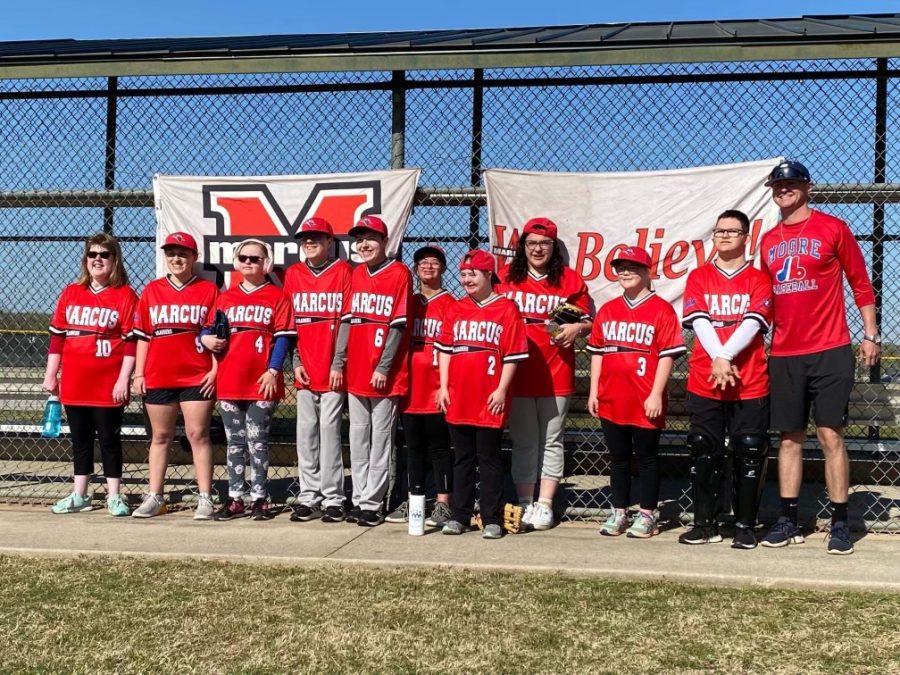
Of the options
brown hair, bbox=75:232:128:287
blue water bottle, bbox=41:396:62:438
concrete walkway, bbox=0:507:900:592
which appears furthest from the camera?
blue water bottle, bbox=41:396:62:438

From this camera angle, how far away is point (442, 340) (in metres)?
4.88

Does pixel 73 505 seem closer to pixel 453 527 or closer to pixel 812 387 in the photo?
pixel 453 527

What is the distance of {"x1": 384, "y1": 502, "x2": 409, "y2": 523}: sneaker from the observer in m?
5.16

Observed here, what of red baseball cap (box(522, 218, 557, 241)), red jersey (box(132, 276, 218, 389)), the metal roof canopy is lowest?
red jersey (box(132, 276, 218, 389))

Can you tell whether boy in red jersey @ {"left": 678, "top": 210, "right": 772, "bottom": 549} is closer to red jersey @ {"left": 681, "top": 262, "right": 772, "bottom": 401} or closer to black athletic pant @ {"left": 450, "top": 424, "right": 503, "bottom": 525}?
red jersey @ {"left": 681, "top": 262, "right": 772, "bottom": 401}

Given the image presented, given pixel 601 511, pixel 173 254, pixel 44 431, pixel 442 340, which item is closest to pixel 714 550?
pixel 601 511

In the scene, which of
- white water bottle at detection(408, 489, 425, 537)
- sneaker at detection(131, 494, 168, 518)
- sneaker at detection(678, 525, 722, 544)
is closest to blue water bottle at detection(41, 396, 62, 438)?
sneaker at detection(131, 494, 168, 518)

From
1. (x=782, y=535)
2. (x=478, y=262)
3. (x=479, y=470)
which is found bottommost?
(x=782, y=535)

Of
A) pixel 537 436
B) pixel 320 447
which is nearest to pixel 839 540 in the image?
pixel 537 436

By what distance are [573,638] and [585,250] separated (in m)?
2.96

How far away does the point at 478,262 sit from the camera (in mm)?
4820

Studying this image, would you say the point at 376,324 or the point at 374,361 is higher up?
the point at 376,324

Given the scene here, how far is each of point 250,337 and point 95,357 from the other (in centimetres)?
109

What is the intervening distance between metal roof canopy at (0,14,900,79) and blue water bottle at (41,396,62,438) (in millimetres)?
2336
